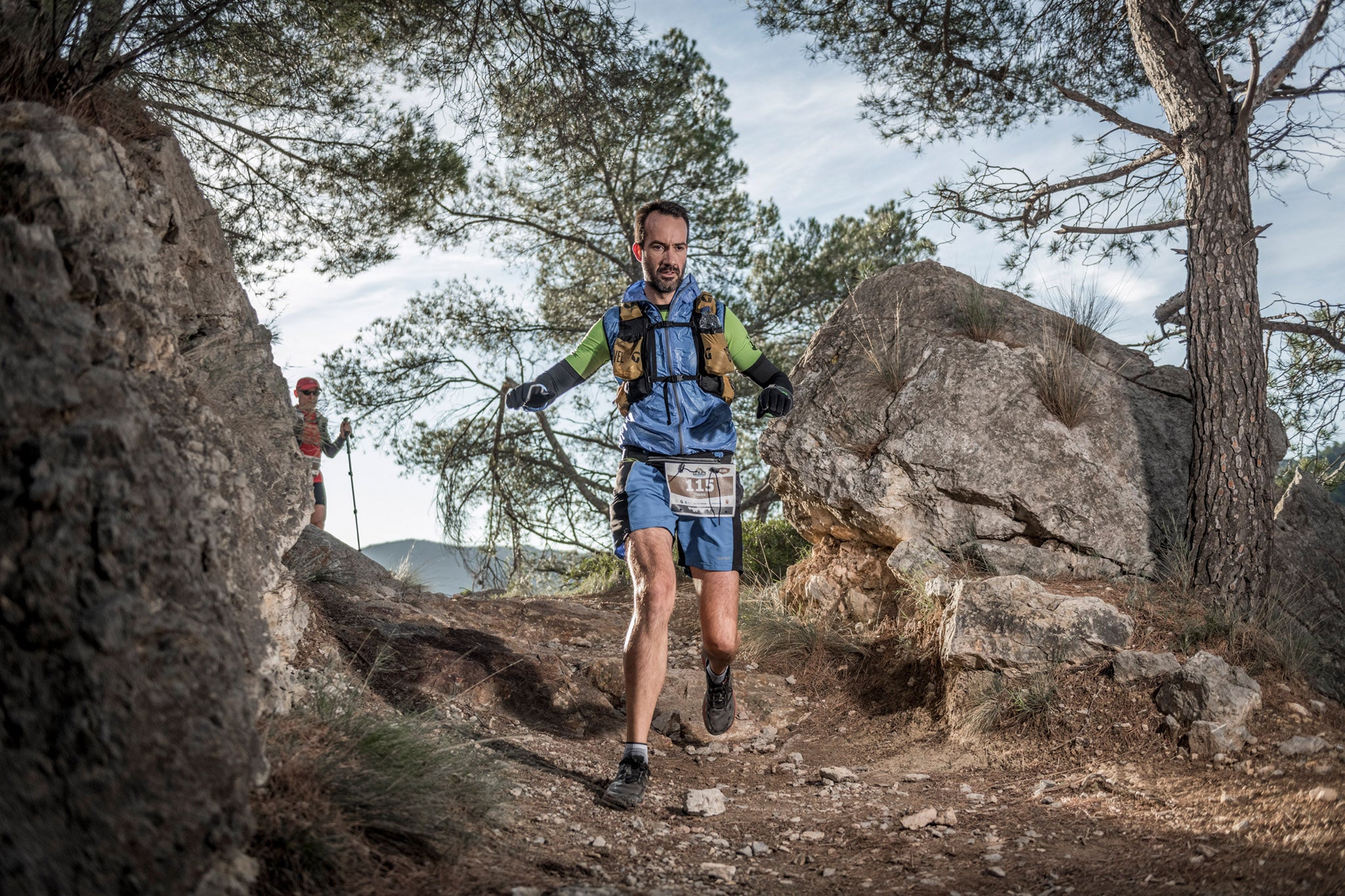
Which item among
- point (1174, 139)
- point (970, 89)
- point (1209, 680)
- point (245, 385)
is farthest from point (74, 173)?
point (970, 89)

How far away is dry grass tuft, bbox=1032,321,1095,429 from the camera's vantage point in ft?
20.0

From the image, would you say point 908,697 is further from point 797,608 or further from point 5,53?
point 5,53

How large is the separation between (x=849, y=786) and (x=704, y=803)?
0.92m

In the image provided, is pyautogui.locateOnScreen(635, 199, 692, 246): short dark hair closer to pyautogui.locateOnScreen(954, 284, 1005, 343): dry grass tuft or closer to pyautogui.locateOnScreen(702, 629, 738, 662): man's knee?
pyautogui.locateOnScreen(702, 629, 738, 662): man's knee

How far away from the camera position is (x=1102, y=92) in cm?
798

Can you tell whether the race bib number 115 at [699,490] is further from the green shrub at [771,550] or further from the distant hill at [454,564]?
the distant hill at [454,564]

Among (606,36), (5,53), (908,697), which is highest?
(606,36)

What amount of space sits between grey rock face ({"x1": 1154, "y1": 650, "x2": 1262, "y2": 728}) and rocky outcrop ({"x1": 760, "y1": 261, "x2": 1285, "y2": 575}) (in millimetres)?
1257

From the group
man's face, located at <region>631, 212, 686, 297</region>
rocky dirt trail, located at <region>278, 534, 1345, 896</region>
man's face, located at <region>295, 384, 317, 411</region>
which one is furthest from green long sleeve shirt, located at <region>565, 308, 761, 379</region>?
man's face, located at <region>295, 384, 317, 411</region>

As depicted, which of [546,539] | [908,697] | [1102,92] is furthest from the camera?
[546,539]

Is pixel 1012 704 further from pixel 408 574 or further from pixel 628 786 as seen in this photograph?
pixel 408 574

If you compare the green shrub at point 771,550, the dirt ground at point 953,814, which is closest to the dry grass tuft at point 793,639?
the dirt ground at point 953,814

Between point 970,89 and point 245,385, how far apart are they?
259 inches

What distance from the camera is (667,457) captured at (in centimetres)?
414
